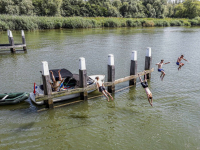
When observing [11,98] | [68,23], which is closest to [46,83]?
[11,98]

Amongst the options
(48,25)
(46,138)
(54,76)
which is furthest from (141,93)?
(48,25)

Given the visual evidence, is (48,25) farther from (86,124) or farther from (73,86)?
(86,124)

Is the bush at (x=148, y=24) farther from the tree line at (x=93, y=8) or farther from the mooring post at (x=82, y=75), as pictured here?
the mooring post at (x=82, y=75)

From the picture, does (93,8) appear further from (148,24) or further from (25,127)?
(25,127)

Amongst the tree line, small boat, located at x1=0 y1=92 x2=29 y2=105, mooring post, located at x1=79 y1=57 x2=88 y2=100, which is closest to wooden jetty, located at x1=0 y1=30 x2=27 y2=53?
small boat, located at x1=0 y1=92 x2=29 y2=105

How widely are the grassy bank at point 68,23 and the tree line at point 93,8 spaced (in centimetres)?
1213

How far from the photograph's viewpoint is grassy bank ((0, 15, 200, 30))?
5284 centimetres

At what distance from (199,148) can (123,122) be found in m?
4.19

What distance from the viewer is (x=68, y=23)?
64.6 metres

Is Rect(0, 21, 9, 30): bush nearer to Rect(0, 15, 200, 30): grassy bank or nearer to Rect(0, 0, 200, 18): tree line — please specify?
Rect(0, 15, 200, 30): grassy bank

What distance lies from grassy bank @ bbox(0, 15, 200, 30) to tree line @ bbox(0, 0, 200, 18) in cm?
1213

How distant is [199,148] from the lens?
9328mm

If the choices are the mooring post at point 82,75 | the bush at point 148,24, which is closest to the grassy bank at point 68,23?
the bush at point 148,24

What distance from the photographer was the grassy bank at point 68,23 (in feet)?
173
